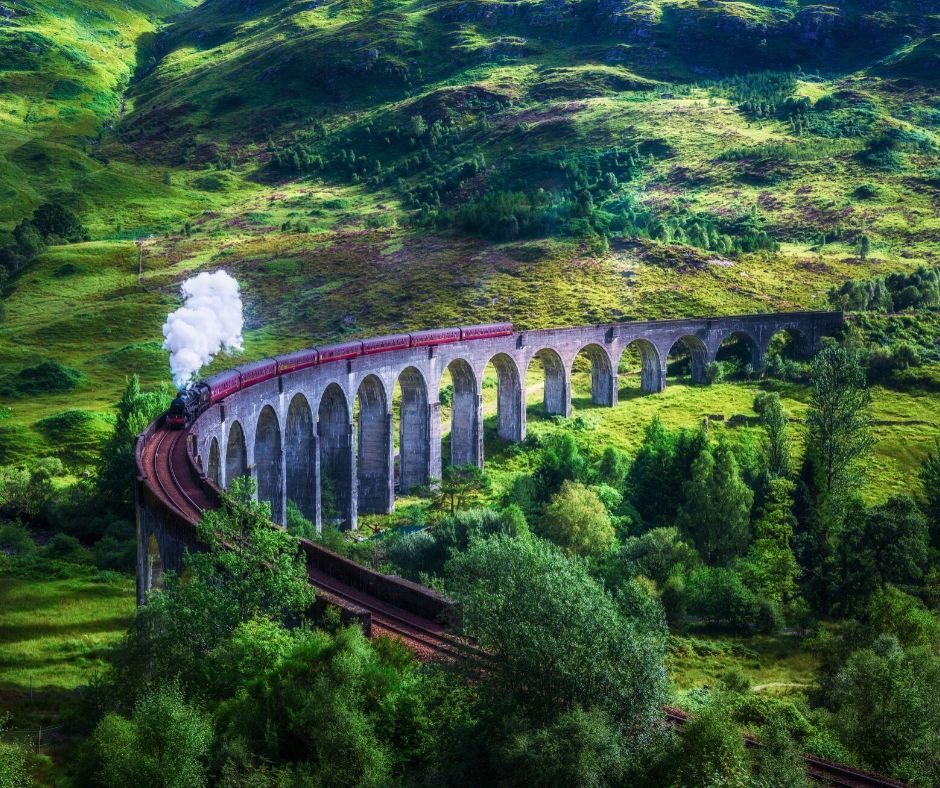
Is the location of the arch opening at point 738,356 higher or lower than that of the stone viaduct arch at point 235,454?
higher

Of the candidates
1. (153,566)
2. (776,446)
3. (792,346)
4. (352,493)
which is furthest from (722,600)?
(792,346)

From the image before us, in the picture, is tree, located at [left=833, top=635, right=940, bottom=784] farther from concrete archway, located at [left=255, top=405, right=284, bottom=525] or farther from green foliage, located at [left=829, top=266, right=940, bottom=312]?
green foliage, located at [left=829, top=266, right=940, bottom=312]

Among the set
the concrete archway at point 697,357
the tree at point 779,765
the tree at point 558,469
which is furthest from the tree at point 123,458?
the concrete archway at point 697,357

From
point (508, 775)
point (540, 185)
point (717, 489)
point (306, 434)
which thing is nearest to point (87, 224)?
point (540, 185)

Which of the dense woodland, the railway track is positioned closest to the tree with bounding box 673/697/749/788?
the dense woodland

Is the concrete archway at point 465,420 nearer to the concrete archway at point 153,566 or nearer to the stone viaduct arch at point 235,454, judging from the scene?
the stone viaduct arch at point 235,454

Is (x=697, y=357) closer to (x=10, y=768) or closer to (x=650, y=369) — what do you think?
(x=650, y=369)
